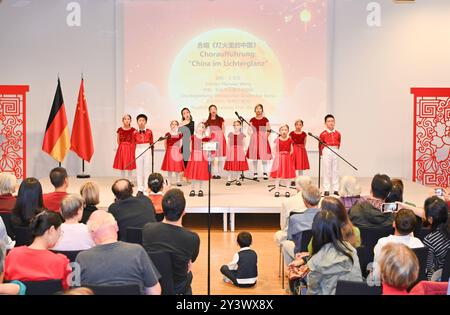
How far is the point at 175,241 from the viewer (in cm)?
421

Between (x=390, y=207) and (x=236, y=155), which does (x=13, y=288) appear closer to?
(x=390, y=207)

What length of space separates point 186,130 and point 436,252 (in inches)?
233

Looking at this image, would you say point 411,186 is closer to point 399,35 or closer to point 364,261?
point 399,35

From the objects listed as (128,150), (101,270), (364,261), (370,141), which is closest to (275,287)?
(364,261)

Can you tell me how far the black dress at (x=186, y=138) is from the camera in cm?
1012

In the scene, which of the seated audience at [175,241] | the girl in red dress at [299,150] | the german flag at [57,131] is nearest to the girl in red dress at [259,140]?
the girl in red dress at [299,150]

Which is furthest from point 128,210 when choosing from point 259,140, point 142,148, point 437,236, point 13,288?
point 259,140

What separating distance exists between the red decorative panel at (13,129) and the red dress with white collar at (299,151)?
14.9 ft

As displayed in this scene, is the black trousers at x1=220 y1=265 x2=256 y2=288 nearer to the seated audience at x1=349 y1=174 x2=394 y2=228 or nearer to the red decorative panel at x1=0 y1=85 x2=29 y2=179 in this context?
the seated audience at x1=349 y1=174 x2=394 y2=228

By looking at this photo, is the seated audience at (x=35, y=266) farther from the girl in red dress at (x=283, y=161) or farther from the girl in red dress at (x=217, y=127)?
the girl in red dress at (x=217, y=127)

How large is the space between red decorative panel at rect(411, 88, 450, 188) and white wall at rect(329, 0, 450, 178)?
117mm

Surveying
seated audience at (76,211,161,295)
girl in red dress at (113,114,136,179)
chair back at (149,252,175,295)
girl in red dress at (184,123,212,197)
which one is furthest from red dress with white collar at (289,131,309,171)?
seated audience at (76,211,161,295)

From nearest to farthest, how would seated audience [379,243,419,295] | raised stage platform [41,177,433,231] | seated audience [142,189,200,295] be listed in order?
seated audience [379,243,419,295] → seated audience [142,189,200,295] → raised stage platform [41,177,433,231]

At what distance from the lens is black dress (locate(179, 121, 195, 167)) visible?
10125mm
